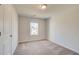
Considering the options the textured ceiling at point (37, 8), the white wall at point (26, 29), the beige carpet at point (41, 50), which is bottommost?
the beige carpet at point (41, 50)

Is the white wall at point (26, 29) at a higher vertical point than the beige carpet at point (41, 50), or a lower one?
higher

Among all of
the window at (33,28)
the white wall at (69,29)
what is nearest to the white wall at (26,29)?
the window at (33,28)

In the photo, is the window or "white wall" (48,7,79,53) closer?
"white wall" (48,7,79,53)

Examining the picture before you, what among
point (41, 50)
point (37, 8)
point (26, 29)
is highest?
point (37, 8)

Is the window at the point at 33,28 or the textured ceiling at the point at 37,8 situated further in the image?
the window at the point at 33,28

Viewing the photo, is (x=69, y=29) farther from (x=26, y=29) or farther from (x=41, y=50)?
(x=26, y=29)

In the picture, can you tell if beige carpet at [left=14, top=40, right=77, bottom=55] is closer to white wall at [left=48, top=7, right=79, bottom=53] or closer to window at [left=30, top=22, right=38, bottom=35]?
white wall at [left=48, top=7, right=79, bottom=53]

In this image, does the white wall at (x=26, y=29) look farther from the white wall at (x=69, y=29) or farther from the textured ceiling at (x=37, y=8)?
the white wall at (x=69, y=29)

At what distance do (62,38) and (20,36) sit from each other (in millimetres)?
3068

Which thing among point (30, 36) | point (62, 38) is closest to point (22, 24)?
point (30, 36)

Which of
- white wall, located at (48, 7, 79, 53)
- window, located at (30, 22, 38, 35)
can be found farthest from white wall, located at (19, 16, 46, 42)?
white wall, located at (48, 7, 79, 53)

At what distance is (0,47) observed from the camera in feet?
8.29

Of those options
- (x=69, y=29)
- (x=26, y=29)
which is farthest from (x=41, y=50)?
(x=26, y=29)

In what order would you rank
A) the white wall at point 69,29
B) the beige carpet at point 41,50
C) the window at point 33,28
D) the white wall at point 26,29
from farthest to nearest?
the window at point 33,28, the white wall at point 26,29, the white wall at point 69,29, the beige carpet at point 41,50
